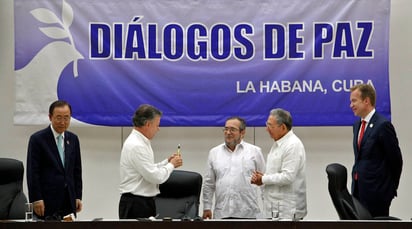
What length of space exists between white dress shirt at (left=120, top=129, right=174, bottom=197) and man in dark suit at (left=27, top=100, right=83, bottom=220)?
465 mm

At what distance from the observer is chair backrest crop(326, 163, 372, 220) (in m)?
4.59

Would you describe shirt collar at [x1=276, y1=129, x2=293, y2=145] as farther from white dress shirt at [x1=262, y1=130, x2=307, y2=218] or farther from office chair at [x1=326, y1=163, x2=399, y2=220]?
office chair at [x1=326, y1=163, x2=399, y2=220]

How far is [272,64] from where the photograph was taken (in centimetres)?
654

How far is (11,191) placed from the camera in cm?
547

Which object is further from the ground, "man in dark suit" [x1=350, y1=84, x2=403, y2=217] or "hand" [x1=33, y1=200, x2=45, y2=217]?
"man in dark suit" [x1=350, y1=84, x2=403, y2=217]

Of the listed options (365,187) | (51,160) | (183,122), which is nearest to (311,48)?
(183,122)

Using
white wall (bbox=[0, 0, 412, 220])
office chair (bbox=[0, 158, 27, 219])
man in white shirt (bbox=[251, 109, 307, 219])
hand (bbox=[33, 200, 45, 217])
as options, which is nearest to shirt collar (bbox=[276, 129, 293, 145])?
man in white shirt (bbox=[251, 109, 307, 219])

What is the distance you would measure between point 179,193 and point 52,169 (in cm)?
97

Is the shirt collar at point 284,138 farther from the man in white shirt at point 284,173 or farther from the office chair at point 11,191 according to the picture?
the office chair at point 11,191

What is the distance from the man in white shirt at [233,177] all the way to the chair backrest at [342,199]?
976 millimetres

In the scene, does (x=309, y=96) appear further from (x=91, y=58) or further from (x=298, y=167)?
(x=91, y=58)

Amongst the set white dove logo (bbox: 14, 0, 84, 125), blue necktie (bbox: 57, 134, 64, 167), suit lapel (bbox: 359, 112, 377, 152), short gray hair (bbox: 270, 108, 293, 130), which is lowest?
blue necktie (bbox: 57, 134, 64, 167)
